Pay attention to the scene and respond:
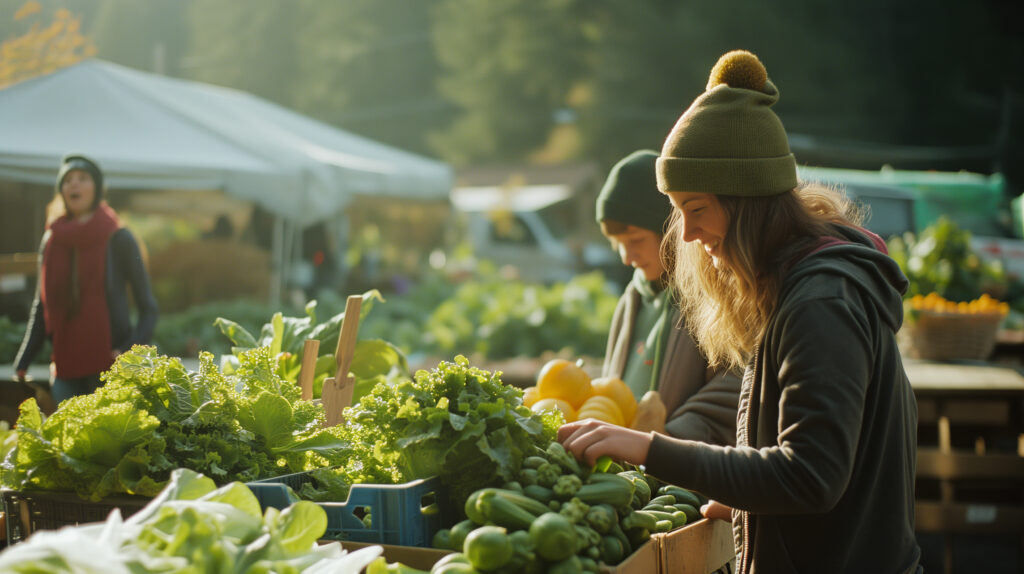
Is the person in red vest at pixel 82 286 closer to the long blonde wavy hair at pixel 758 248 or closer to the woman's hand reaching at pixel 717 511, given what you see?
the woman's hand reaching at pixel 717 511

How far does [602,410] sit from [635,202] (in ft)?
2.44

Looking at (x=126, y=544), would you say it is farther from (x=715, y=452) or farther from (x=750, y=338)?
(x=750, y=338)

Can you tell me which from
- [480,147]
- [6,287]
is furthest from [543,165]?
[6,287]

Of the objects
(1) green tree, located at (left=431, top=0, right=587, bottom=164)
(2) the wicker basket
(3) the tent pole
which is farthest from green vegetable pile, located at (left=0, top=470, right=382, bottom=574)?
(1) green tree, located at (left=431, top=0, right=587, bottom=164)

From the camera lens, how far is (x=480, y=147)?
3459cm

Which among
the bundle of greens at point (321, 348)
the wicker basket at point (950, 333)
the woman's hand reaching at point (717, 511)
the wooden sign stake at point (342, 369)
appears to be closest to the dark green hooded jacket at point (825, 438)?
the woman's hand reaching at point (717, 511)

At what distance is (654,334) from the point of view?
3.04m

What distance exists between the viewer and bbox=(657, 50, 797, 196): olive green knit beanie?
1.81m

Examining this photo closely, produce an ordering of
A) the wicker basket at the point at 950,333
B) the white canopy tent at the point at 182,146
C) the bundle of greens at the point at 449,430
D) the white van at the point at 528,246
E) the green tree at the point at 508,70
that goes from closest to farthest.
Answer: the bundle of greens at the point at 449,430, the wicker basket at the point at 950,333, the white canopy tent at the point at 182,146, the white van at the point at 528,246, the green tree at the point at 508,70

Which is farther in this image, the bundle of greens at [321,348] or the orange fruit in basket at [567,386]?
the bundle of greens at [321,348]

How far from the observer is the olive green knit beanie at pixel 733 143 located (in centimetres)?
181

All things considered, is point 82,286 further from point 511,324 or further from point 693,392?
point 511,324

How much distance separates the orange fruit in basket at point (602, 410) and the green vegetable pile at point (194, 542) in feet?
3.22

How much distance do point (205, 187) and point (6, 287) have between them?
8.32 feet
